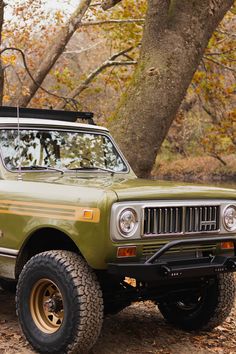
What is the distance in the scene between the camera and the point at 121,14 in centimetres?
1844

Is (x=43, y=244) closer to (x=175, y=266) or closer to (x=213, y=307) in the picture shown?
(x=175, y=266)

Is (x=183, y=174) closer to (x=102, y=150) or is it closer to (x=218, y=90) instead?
(x=218, y=90)

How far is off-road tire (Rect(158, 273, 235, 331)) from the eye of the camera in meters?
5.83

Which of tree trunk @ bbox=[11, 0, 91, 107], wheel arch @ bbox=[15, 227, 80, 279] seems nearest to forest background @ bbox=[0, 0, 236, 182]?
tree trunk @ bbox=[11, 0, 91, 107]

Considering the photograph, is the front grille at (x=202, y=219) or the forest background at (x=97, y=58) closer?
the front grille at (x=202, y=219)

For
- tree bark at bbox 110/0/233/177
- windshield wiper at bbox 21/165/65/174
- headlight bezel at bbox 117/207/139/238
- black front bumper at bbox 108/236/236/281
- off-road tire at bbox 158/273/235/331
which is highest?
tree bark at bbox 110/0/233/177

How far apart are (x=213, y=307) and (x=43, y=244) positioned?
5.44 feet

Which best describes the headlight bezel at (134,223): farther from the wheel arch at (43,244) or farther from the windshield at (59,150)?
the windshield at (59,150)

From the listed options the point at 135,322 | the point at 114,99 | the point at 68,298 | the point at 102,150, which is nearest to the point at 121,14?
the point at 114,99

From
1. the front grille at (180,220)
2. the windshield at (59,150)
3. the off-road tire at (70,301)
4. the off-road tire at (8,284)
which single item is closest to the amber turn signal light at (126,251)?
the front grille at (180,220)

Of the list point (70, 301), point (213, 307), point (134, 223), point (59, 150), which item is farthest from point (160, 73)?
point (70, 301)

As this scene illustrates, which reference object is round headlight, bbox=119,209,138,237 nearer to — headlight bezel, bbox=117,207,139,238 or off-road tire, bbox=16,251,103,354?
headlight bezel, bbox=117,207,139,238

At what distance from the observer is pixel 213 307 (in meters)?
5.85

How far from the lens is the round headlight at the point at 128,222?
4.73m
